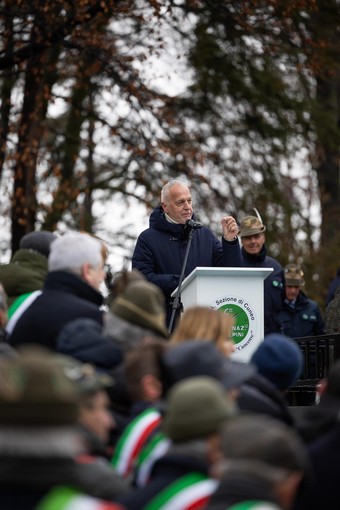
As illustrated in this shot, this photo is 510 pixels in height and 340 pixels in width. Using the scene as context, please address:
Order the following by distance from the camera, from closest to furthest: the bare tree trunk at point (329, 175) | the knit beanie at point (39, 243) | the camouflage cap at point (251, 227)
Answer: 1. the knit beanie at point (39, 243)
2. the camouflage cap at point (251, 227)
3. the bare tree trunk at point (329, 175)

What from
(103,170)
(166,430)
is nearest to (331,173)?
(103,170)

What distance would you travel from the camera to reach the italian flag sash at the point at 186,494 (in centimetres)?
504

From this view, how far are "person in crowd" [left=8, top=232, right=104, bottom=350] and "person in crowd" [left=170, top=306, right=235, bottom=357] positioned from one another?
59 centimetres

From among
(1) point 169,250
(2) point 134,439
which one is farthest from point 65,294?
(1) point 169,250

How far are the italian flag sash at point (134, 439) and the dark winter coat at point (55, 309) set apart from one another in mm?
1122

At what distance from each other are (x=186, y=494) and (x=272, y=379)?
5.98ft

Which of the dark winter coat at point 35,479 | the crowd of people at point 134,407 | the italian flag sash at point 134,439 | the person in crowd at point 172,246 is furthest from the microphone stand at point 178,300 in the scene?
the dark winter coat at point 35,479

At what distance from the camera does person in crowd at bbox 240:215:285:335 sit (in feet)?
38.4

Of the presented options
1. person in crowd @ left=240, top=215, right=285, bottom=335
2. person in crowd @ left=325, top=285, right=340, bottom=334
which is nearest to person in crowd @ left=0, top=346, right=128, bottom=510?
person in crowd @ left=240, top=215, right=285, bottom=335

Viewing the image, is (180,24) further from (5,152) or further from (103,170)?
(103,170)

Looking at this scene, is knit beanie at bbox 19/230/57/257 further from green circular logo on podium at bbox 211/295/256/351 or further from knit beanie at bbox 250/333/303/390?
knit beanie at bbox 250/333/303/390

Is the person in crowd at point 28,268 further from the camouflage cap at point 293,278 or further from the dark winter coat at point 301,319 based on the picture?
the camouflage cap at point 293,278

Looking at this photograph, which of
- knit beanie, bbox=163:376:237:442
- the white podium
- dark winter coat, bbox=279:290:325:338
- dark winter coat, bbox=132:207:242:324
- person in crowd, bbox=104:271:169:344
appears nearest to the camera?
knit beanie, bbox=163:376:237:442

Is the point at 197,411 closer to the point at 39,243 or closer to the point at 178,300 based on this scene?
the point at 39,243
